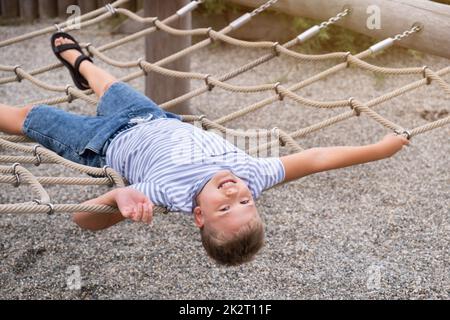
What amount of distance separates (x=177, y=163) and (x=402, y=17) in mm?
820

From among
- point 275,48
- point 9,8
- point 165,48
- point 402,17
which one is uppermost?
point 402,17

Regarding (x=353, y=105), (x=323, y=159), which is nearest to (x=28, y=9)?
(x=353, y=105)

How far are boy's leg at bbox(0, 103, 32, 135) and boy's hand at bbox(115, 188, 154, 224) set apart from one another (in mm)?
544

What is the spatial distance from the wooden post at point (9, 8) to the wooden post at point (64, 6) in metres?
0.28

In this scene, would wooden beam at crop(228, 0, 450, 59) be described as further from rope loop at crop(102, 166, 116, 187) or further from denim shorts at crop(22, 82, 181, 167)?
rope loop at crop(102, 166, 116, 187)

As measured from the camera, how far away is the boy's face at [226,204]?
139cm

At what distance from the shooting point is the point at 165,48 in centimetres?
266

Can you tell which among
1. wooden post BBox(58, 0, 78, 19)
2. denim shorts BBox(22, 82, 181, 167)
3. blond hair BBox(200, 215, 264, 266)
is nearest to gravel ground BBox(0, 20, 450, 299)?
denim shorts BBox(22, 82, 181, 167)

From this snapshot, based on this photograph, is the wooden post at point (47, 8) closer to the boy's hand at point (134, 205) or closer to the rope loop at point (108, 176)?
the rope loop at point (108, 176)

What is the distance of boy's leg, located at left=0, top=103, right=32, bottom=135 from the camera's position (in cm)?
182

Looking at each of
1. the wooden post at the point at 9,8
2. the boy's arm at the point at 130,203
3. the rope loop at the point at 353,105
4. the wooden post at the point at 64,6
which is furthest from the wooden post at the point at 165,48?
the wooden post at the point at 9,8

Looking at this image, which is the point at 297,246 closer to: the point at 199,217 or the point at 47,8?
the point at 199,217

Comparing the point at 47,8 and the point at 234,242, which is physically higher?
the point at 234,242
